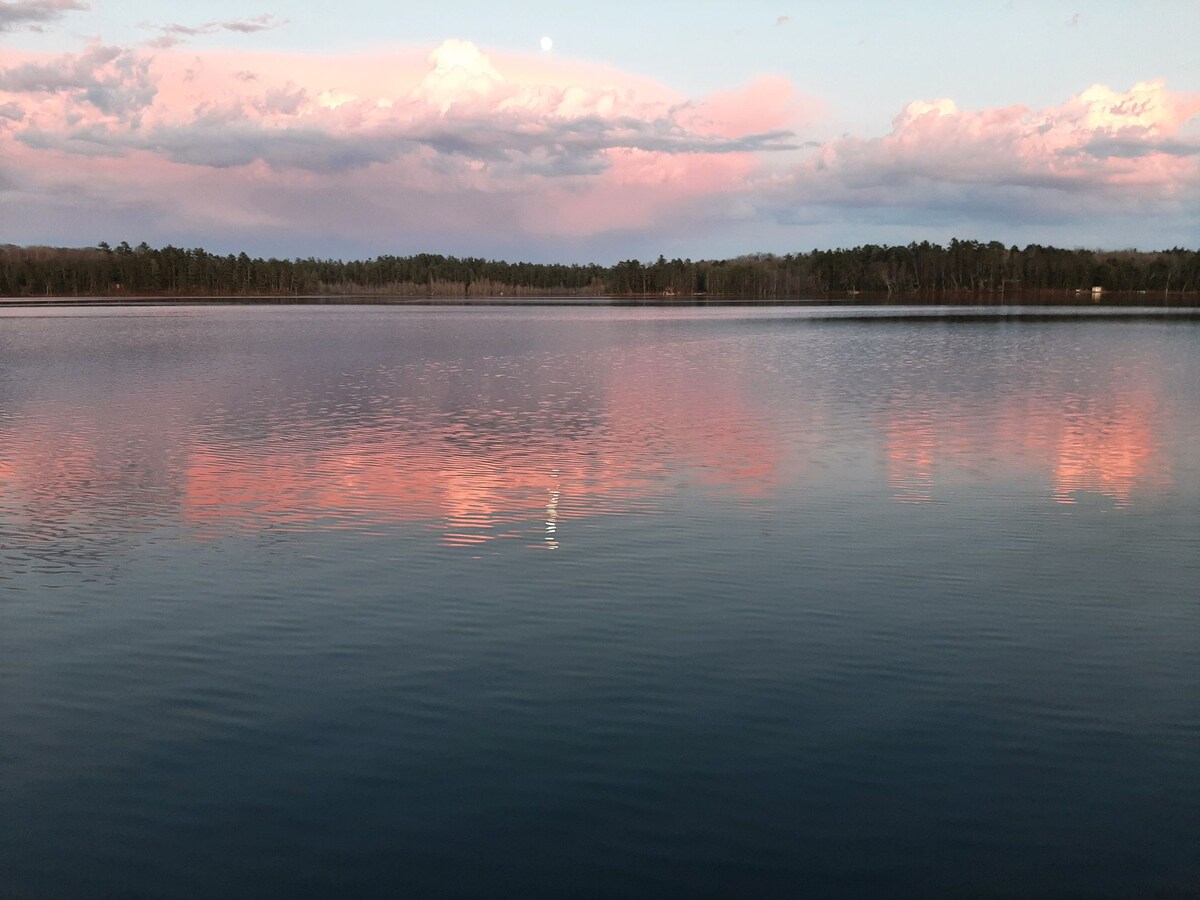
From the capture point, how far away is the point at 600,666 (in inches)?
440

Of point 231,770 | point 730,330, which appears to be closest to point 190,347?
point 730,330

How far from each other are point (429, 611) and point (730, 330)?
257ft

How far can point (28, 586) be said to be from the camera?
555 inches

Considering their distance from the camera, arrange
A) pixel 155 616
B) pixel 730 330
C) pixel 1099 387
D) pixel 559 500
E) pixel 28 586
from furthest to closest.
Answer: pixel 730 330
pixel 1099 387
pixel 559 500
pixel 28 586
pixel 155 616

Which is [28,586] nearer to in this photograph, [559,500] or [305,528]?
[305,528]

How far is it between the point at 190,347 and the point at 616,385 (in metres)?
33.3

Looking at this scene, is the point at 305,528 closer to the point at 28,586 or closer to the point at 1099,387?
the point at 28,586

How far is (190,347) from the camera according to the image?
210ft

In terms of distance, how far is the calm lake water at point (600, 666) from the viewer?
25.6 feet

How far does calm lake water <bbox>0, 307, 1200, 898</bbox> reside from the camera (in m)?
7.80

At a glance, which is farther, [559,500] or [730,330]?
[730,330]

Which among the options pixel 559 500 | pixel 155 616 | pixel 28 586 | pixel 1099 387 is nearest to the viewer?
pixel 155 616

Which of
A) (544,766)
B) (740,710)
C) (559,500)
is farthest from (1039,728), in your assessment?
(559,500)

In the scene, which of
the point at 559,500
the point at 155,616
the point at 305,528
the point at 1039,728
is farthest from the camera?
the point at 559,500
